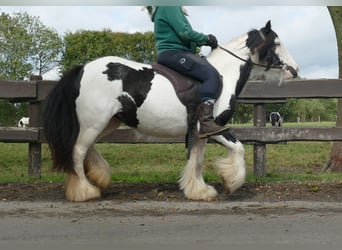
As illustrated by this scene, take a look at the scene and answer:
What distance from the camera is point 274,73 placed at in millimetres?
6793

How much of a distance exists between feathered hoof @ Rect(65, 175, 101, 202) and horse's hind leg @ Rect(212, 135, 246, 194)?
4.95ft

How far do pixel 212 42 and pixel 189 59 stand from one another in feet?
1.74

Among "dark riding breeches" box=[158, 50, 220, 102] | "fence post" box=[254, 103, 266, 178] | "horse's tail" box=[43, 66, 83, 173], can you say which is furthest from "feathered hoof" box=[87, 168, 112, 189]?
"fence post" box=[254, 103, 266, 178]

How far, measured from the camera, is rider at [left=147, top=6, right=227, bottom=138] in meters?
6.07

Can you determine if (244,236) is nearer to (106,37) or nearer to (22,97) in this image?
(22,97)

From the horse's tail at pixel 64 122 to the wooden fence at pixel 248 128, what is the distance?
6.14 feet

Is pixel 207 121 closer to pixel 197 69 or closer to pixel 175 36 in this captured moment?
pixel 197 69

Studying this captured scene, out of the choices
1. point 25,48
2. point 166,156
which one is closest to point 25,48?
point 25,48

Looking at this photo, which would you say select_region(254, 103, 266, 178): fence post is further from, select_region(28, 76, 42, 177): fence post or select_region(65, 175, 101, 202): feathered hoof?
select_region(28, 76, 42, 177): fence post

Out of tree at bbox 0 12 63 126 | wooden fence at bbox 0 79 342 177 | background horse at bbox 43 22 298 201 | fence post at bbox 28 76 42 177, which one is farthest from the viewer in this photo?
tree at bbox 0 12 63 126

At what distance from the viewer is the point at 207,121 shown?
20.0ft

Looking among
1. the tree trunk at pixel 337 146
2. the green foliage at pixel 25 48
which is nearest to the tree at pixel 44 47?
the green foliage at pixel 25 48

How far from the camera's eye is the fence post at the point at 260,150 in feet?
27.6

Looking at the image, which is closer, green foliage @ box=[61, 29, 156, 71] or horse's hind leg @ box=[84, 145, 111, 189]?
horse's hind leg @ box=[84, 145, 111, 189]
